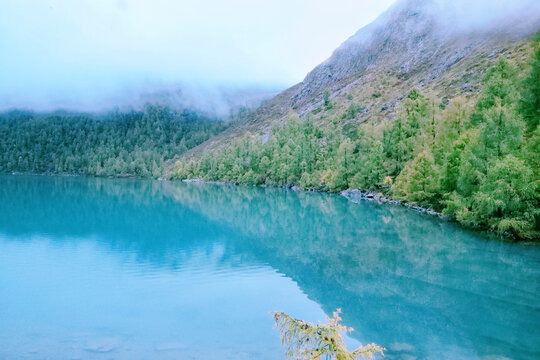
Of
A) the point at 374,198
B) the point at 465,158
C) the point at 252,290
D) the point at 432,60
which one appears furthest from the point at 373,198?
the point at 432,60

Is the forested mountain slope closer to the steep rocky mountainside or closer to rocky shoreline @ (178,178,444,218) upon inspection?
the steep rocky mountainside

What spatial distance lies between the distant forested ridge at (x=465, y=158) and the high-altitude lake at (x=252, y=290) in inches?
149

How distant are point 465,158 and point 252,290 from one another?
98.6ft

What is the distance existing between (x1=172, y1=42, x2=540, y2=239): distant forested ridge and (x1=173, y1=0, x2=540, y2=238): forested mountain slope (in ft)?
0.40

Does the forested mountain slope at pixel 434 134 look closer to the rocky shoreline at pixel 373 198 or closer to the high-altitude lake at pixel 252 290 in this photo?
the rocky shoreline at pixel 373 198

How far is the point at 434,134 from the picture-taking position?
60812 mm

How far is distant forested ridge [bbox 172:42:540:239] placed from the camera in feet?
102

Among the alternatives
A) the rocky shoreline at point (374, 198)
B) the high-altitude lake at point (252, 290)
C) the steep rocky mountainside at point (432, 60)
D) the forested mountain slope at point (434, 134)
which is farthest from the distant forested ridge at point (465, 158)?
the steep rocky mountainside at point (432, 60)

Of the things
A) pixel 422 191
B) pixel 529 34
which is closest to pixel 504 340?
pixel 422 191

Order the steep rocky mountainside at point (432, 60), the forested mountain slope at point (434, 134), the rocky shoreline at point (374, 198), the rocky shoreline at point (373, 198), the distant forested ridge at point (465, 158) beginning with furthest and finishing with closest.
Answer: the steep rocky mountainside at point (432, 60) < the rocky shoreline at point (373, 198) < the rocky shoreline at point (374, 198) < the forested mountain slope at point (434, 134) < the distant forested ridge at point (465, 158)

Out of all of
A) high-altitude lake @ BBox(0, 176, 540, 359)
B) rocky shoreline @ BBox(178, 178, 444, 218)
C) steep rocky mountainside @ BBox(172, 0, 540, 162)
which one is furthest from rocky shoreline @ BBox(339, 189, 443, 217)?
steep rocky mountainside @ BBox(172, 0, 540, 162)

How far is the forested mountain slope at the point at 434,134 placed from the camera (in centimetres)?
3375

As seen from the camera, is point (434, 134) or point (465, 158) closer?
point (465, 158)

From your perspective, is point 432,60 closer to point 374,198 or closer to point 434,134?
point 374,198
